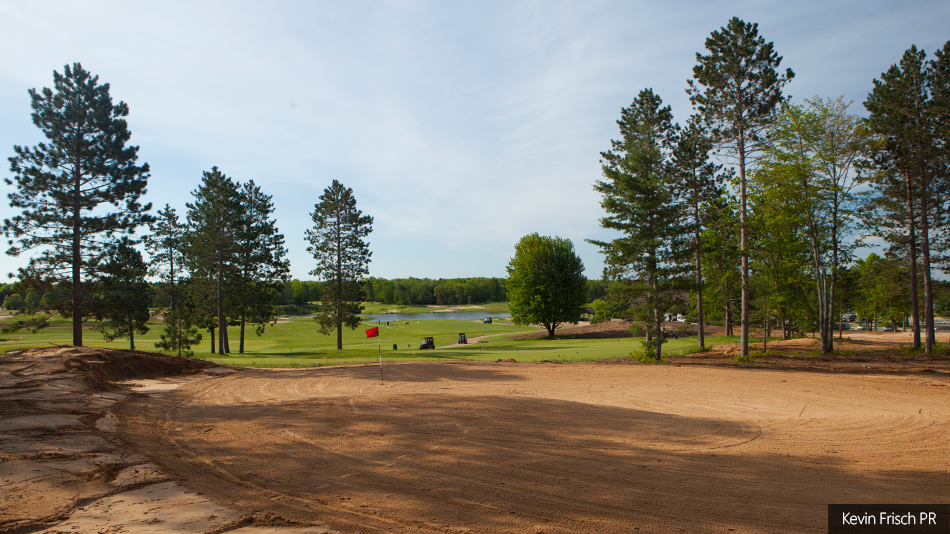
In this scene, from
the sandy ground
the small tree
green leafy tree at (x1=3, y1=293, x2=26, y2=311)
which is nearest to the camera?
the sandy ground

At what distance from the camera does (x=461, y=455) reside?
751cm

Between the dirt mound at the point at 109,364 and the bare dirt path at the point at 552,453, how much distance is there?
12.1ft

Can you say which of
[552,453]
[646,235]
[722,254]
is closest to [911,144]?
[722,254]

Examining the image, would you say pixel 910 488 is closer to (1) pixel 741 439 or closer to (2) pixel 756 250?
(1) pixel 741 439

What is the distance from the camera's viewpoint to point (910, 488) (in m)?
6.05

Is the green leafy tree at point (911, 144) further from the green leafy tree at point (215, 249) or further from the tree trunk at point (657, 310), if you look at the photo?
the green leafy tree at point (215, 249)

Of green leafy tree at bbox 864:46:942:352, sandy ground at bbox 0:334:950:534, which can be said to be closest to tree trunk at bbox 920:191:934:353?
green leafy tree at bbox 864:46:942:352

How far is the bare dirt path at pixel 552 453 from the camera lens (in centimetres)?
530

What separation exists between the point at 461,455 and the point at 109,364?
53.9 feet

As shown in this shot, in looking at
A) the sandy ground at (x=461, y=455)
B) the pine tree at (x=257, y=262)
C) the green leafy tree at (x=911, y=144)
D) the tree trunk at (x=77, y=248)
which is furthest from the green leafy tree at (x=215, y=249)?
the green leafy tree at (x=911, y=144)

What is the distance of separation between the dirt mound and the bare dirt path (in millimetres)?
3681

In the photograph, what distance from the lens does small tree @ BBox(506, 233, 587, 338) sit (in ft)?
158

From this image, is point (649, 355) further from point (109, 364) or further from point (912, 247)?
point (109, 364)

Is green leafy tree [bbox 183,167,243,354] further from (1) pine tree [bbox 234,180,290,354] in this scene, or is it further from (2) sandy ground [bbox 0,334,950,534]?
(2) sandy ground [bbox 0,334,950,534]
